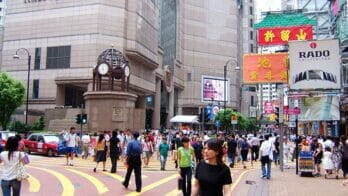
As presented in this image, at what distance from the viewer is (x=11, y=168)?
8.30m

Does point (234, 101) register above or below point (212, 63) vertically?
below

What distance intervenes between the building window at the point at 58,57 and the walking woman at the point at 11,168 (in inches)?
2187

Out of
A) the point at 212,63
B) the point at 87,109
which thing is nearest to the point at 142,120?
the point at 87,109

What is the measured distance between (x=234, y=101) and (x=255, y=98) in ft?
62.2

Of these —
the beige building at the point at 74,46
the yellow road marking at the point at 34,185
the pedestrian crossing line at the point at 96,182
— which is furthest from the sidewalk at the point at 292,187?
the beige building at the point at 74,46

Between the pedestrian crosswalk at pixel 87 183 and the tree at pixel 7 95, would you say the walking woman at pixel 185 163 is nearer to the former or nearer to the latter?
the pedestrian crosswalk at pixel 87 183

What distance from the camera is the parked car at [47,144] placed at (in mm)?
30203

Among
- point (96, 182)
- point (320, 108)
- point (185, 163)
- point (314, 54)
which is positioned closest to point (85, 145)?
point (96, 182)

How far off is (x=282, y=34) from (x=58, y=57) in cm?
4236

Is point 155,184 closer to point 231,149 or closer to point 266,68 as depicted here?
point 231,149

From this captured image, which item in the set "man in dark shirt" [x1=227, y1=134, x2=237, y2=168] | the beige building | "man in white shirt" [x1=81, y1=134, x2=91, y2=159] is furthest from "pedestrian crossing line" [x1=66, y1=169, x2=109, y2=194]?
the beige building

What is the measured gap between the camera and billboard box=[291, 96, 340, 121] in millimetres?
23312

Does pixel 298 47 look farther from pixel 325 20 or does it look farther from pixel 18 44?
pixel 18 44

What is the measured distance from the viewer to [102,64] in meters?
38.8
